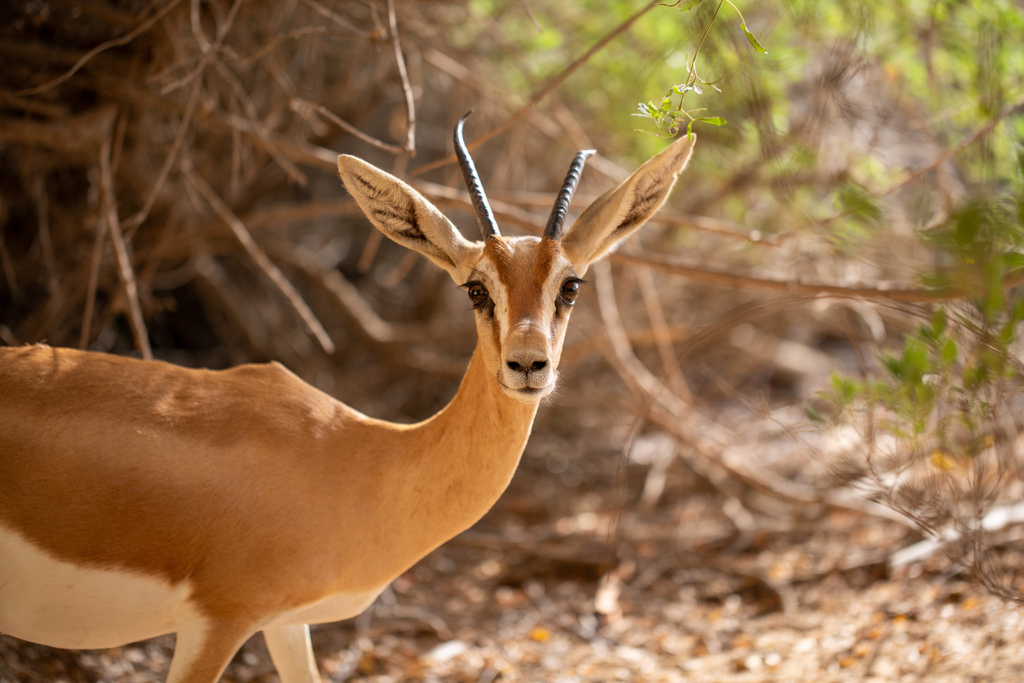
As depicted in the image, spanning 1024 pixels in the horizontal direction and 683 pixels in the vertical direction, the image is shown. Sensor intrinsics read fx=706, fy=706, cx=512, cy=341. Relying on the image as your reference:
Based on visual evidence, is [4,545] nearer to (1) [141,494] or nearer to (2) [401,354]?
(1) [141,494]

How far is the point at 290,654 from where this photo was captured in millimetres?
3459

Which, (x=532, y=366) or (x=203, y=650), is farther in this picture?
(x=203, y=650)

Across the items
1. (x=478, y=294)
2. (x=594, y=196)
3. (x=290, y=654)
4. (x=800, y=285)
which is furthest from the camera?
(x=594, y=196)

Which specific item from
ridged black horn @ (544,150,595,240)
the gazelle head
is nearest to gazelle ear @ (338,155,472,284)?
the gazelle head

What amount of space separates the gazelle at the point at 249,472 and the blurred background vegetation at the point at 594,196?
67 centimetres

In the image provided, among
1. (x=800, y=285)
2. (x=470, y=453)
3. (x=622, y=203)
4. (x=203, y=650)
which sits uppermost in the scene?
(x=800, y=285)

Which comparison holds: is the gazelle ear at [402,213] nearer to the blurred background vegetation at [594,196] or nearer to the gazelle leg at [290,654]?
the blurred background vegetation at [594,196]

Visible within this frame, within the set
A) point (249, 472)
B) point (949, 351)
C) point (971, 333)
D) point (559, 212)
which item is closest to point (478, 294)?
point (559, 212)

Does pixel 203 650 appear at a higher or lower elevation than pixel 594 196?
lower

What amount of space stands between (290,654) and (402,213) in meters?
2.21

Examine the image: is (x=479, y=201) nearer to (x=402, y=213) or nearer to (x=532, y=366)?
(x=402, y=213)

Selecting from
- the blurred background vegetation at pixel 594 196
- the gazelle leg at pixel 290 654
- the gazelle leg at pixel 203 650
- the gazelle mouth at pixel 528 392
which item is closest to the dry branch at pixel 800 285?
the blurred background vegetation at pixel 594 196

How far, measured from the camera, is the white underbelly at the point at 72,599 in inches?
112

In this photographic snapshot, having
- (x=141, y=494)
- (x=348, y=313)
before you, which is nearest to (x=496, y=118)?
(x=348, y=313)
